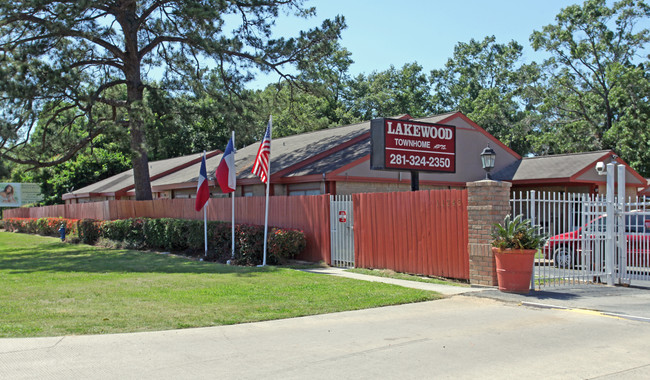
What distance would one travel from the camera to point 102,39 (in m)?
25.9

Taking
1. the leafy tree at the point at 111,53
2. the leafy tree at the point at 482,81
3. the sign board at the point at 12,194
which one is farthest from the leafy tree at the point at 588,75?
the sign board at the point at 12,194

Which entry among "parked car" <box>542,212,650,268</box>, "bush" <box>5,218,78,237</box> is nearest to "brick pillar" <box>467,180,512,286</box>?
"parked car" <box>542,212,650,268</box>

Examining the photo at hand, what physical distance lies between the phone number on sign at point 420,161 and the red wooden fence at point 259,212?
8.58ft

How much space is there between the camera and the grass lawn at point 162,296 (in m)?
8.27

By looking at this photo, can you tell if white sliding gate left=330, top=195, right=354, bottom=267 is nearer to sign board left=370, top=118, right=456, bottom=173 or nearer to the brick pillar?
sign board left=370, top=118, right=456, bottom=173

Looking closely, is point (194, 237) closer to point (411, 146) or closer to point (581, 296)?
point (411, 146)

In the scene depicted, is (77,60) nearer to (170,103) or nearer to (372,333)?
(170,103)

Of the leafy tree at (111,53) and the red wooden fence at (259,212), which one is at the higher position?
the leafy tree at (111,53)

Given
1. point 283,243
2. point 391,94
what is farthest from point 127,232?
point 391,94

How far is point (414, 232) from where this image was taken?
44.2 ft

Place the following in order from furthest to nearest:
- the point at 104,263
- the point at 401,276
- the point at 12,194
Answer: the point at 12,194
the point at 104,263
the point at 401,276

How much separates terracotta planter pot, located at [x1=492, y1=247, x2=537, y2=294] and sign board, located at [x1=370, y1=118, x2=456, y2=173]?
4.72 m

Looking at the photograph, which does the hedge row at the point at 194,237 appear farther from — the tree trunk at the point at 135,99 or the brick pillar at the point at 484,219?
the brick pillar at the point at 484,219

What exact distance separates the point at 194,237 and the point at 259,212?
8.04 feet
